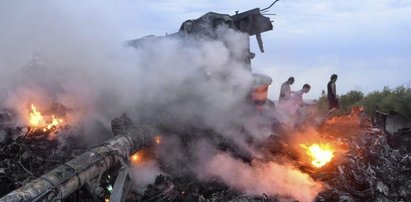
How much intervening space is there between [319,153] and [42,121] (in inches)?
268

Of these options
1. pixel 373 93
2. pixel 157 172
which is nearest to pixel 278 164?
pixel 157 172

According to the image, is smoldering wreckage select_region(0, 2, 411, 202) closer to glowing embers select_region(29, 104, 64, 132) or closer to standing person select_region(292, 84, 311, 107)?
glowing embers select_region(29, 104, 64, 132)

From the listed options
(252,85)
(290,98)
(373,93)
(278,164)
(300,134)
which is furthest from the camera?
(373,93)

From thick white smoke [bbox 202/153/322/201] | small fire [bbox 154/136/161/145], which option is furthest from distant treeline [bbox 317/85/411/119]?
small fire [bbox 154/136/161/145]

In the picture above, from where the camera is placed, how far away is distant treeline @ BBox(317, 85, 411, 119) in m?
16.5

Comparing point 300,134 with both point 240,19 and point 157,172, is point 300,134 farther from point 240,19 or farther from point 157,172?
point 240,19

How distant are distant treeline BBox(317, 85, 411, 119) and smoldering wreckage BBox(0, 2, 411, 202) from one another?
373 cm

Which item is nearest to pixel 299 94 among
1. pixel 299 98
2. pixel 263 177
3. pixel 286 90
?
pixel 299 98

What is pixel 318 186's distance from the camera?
27.3ft

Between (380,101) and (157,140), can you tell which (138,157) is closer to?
(157,140)

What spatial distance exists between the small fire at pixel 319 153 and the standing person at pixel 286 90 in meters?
4.46

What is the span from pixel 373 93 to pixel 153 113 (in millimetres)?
12459

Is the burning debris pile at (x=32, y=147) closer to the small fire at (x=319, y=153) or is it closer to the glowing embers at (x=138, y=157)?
the glowing embers at (x=138, y=157)

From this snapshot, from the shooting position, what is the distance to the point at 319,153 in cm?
925
